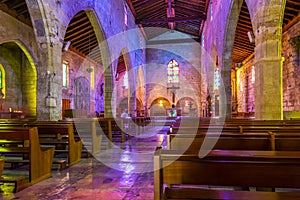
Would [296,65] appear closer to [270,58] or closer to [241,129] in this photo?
[270,58]

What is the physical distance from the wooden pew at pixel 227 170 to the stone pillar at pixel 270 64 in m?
4.43

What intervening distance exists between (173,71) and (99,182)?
20.2 meters

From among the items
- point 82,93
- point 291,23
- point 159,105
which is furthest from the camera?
point 159,105

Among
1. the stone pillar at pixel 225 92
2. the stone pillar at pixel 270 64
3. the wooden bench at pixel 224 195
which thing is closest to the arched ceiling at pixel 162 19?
the stone pillar at pixel 225 92

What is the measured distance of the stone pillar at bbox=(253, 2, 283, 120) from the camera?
522 centimetres

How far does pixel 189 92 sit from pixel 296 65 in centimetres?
1384

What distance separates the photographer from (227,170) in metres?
1.36

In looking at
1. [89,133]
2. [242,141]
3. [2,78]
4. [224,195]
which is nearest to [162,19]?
[2,78]

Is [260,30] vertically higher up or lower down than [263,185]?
higher up

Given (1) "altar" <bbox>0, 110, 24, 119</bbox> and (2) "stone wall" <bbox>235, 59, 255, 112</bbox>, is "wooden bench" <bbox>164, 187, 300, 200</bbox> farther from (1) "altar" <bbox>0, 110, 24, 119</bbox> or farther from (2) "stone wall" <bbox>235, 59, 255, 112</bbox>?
(2) "stone wall" <bbox>235, 59, 255, 112</bbox>

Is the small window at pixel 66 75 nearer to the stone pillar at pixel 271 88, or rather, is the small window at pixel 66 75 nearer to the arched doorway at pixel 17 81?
the arched doorway at pixel 17 81

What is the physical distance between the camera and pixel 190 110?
73.0ft

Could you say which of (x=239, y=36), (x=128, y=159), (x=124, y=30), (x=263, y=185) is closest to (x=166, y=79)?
(x=124, y=30)

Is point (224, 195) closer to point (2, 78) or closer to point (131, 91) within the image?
point (2, 78)
